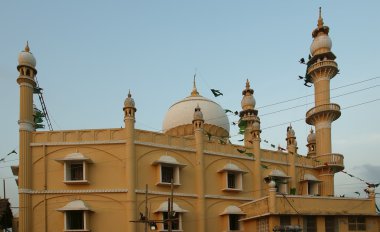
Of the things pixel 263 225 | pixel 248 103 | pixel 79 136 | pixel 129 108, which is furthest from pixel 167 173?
pixel 248 103

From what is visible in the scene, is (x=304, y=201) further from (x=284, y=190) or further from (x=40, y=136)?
(x=40, y=136)

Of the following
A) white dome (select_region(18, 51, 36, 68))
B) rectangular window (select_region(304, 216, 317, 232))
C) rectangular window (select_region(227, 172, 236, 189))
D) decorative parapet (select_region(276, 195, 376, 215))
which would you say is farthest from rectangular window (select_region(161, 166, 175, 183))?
white dome (select_region(18, 51, 36, 68))

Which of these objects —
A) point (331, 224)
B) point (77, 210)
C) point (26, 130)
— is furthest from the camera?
point (331, 224)

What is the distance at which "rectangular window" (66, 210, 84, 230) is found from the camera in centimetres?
2569

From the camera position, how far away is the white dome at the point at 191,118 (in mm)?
35562

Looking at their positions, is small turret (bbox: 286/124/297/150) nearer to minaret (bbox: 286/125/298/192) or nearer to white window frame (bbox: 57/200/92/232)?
minaret (bbox: 286/125/298/192)

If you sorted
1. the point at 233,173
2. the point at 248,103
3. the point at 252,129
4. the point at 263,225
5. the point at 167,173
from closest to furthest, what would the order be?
the point at 263,225 < the point at 167,173 < the point at 233,173 < the point at 252,129 < the point at 248,103

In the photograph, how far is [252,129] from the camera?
32.4 meters

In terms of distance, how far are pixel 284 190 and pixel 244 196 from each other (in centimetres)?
355

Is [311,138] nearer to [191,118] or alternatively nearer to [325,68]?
[325,68]

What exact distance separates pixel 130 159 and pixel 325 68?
56.7 ft

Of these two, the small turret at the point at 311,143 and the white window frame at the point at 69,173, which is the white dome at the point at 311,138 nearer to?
the small turret at the point at 311,143

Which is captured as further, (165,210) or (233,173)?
(233,173)

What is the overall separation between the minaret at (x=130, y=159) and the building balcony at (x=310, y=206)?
7.38 meters
